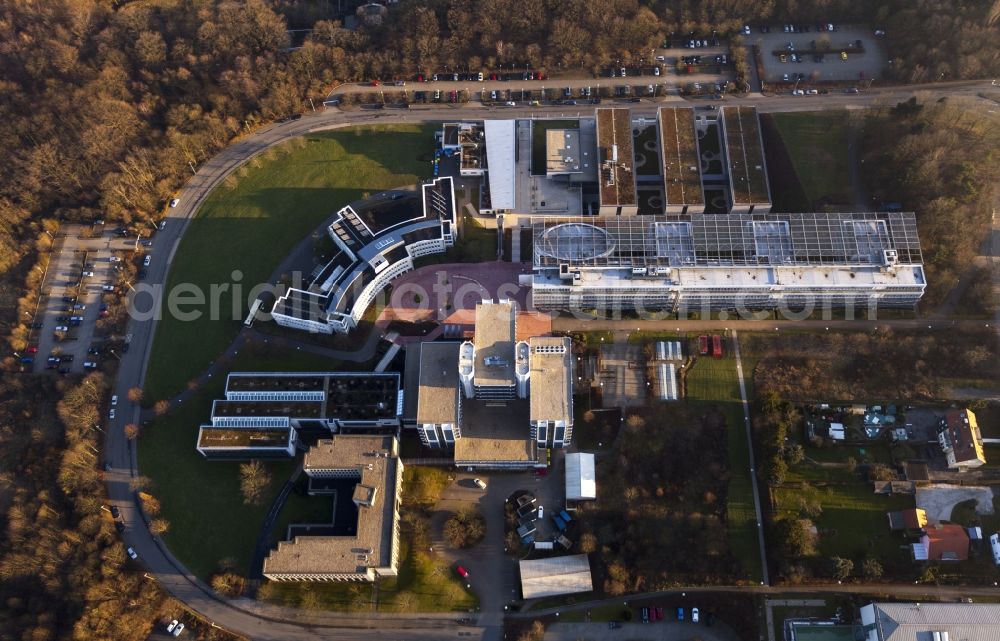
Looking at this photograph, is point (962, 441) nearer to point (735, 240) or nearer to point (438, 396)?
point (735, 240)

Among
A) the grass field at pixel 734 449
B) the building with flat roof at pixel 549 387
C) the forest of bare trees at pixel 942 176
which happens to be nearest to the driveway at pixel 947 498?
the grass field at pixel 734 449

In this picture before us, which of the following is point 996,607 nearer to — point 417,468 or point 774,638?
point 774,638

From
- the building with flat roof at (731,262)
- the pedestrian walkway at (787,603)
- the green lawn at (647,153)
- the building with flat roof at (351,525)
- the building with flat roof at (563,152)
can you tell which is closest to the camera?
the building with flat roof at (351,525)

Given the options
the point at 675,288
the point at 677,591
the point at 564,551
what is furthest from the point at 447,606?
the point at 675,288

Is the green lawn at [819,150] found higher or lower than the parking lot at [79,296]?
higher

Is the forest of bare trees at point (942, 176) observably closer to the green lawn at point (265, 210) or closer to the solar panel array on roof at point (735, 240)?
the solar panel array on roof at point (735, 240)

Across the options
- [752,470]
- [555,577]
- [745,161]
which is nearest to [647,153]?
[745,161]

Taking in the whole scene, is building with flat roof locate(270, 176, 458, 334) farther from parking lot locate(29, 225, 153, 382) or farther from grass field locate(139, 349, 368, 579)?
parking lot locate(29, 225, 153, 382)
